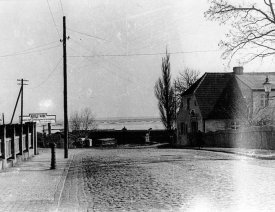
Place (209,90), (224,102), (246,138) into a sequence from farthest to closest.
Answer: (209,90) → (224,102) → (246,138)

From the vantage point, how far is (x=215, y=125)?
45.6 meters

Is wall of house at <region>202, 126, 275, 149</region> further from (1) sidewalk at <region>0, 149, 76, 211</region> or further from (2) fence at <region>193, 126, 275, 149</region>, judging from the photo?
(1) sidewalk at <region>0, 149, 76, 211</region>

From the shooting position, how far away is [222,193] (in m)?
9.54

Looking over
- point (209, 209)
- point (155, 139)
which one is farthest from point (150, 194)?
point (155, 139)

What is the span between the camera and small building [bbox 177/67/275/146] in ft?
145

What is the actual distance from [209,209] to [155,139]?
198ft

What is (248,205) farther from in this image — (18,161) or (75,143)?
(75,143)

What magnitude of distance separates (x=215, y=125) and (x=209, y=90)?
14.3 ft

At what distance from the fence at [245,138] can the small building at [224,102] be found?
22.2 feet

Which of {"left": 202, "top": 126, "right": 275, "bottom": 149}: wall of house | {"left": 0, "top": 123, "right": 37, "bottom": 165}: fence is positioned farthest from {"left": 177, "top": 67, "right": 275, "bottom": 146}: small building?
{"left": 0, "top": 123, "right": 37, "bottom": 165}: fence

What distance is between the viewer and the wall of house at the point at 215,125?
45.5m

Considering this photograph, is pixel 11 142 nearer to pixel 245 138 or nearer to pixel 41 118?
pixel 245 138

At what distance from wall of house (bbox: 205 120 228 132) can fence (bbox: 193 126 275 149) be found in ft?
23.9

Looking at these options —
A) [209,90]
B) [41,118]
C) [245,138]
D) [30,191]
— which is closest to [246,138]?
[245,138]
